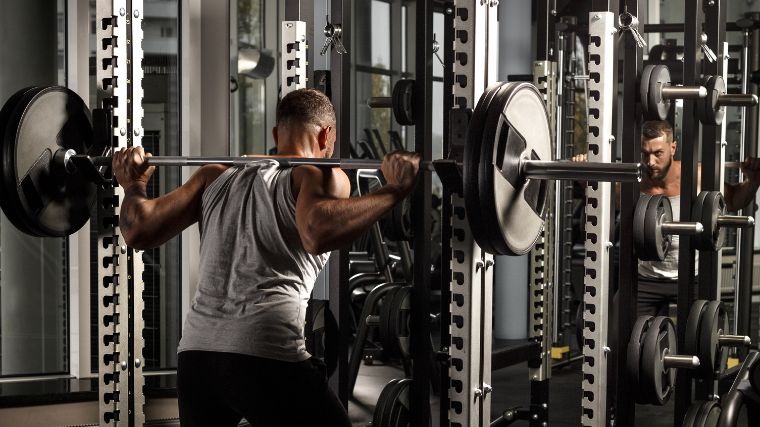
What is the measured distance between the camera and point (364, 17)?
29.9 feet

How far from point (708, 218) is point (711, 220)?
0.02 meters

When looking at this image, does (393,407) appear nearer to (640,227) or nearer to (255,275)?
(640,227)

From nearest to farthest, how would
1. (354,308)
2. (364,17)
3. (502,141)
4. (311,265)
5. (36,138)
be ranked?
(502,141)
(311,265)
(36,138)
(354,308)
(364,17)

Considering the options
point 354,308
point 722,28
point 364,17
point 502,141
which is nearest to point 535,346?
point 722,28

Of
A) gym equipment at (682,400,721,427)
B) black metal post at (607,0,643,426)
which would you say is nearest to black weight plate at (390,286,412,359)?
black metal post at (607,0,643,426)

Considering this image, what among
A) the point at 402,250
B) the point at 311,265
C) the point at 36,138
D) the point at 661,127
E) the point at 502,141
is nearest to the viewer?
the point at 502,141

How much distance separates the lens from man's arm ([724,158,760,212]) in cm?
466

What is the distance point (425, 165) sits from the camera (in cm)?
229

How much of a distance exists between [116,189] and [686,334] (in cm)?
204

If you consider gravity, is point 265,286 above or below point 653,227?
below

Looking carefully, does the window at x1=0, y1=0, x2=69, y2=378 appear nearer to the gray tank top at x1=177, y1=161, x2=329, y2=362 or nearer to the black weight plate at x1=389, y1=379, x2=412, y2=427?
the black weight plate at x1=389, y1=379, x2=412, y2=427

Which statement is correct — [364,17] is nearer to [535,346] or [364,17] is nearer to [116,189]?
[535,346]

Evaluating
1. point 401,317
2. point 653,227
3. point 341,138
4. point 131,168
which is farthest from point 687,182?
point 131,168

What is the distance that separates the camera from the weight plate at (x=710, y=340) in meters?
3.56
